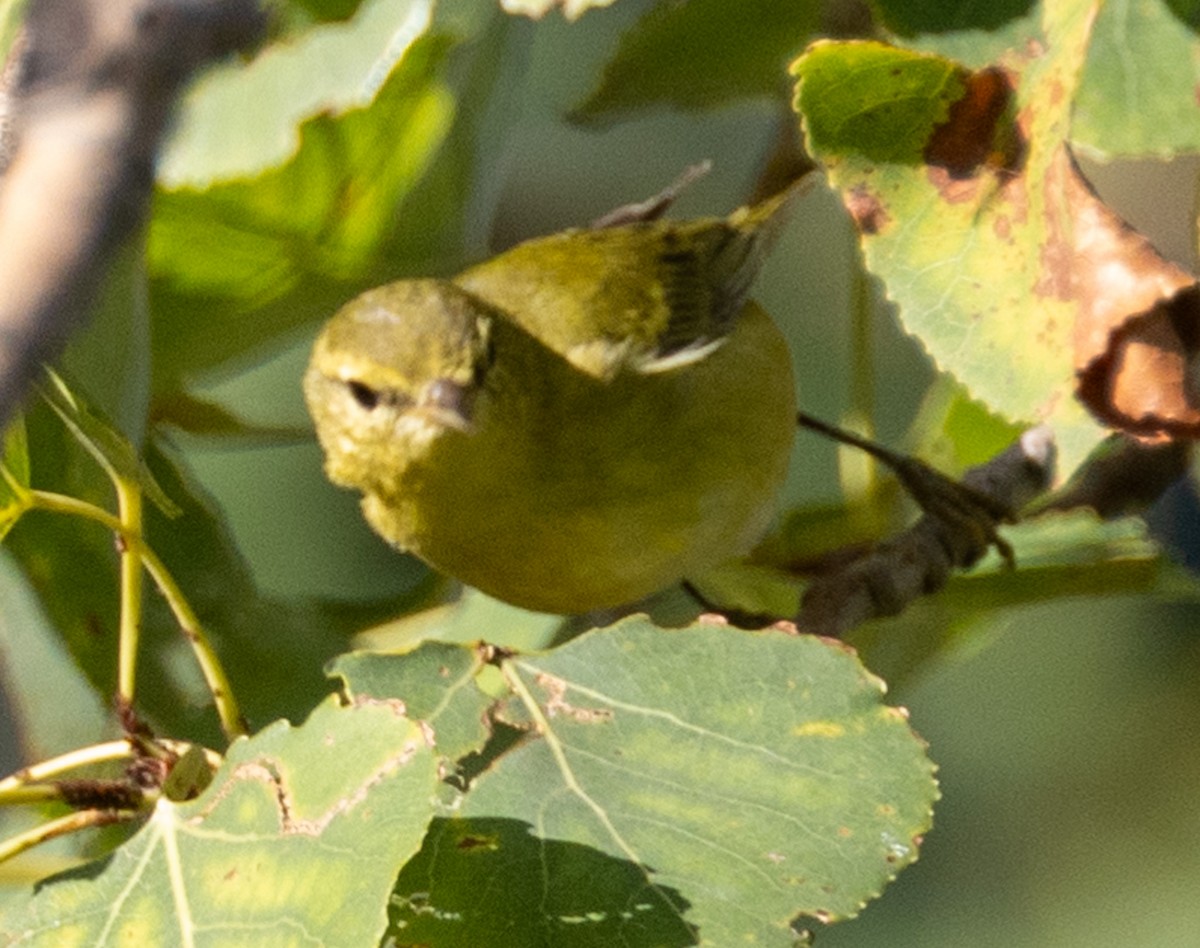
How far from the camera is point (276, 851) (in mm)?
1120

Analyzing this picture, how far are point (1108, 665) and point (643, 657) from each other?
9.86 ft

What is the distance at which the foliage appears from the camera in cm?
114

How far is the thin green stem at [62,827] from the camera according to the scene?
1217 mm

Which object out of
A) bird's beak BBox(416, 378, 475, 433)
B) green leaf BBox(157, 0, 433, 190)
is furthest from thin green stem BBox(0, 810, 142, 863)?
bird's beak BBox(416, 378, 475, 433)

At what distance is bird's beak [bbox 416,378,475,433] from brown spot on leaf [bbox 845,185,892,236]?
0.69 metres

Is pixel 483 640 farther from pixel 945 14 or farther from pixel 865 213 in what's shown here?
pixel 945 14

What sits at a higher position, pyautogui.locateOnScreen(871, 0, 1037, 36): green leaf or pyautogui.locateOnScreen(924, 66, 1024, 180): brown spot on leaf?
pyautogui.locateOnScreen(871, 0, 1037, 36): green leaf

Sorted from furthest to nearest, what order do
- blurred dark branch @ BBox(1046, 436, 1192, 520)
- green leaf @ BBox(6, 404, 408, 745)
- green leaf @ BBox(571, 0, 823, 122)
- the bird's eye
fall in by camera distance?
1. blurred dark branch @ BBox(1046, 436, 1192, 520)
2. green leaf @ BBox(571, 0, 823, 122)
3. the bird's eye
4. green leaf @ BBox(6, 404, 408, 745)

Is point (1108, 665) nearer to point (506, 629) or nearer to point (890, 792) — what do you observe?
point (506, 629)

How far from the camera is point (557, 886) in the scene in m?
1.17

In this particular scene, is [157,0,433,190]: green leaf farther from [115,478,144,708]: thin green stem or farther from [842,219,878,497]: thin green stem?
[842,219,878,497]: thin green stem

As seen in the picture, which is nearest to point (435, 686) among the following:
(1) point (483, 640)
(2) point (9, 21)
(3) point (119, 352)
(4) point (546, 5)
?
(1) point (483, 640)

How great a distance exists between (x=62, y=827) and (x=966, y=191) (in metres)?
0.89

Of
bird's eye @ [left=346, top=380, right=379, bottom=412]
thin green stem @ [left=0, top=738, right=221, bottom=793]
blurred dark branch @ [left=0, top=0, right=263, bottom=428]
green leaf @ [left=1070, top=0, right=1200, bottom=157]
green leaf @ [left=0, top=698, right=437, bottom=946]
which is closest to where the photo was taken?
blurred dark branch @ [left=0, top=0, right=263, bottom=428]
